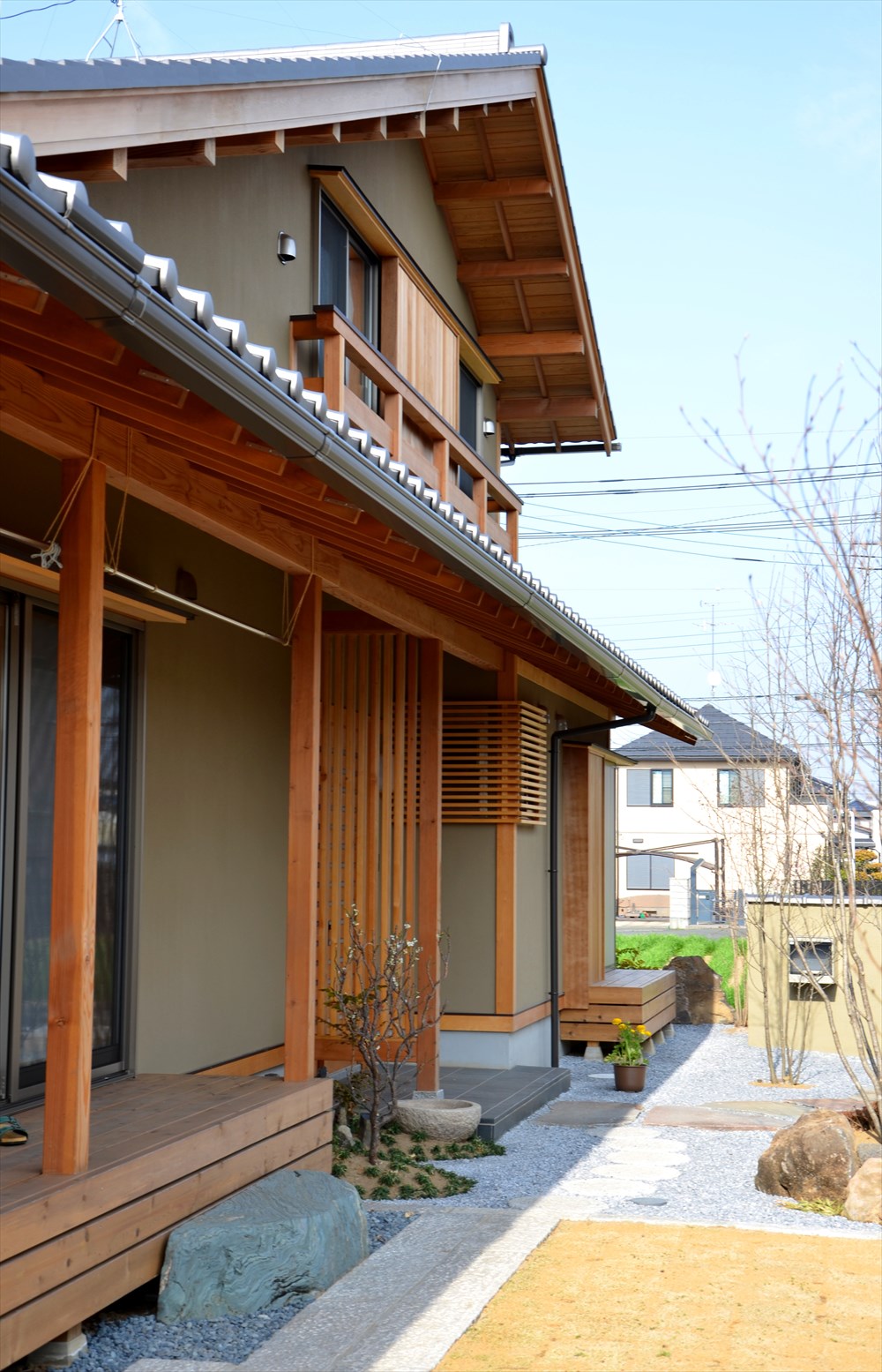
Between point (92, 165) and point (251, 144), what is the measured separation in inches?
65.2

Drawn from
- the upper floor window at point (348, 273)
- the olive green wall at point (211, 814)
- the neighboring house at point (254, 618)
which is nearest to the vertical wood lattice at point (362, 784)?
the neighboring house at point (254, 618)

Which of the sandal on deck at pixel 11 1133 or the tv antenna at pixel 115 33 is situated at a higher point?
the tv antenna at pixel 115 33

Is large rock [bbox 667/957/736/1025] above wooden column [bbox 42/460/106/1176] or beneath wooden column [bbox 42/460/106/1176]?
beneath

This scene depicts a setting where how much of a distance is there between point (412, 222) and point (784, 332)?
493 centimetres

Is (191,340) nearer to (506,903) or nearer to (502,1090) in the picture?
(502,1090)

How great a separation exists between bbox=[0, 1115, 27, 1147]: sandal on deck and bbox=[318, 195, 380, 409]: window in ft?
17.4

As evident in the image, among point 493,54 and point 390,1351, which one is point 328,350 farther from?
point 390,1351

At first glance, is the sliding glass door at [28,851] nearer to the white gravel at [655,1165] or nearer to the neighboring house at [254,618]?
the neighboring house at [254,618]

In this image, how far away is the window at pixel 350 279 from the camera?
9.15 m

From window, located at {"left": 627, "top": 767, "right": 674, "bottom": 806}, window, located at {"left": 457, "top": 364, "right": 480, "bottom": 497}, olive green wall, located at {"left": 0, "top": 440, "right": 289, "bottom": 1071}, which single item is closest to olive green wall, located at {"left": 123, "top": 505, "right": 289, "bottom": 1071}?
olive green wall, located at {"left": 0, "top": 440, "right": 289, "bottom": 1071}

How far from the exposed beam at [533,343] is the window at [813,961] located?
559 centimetres

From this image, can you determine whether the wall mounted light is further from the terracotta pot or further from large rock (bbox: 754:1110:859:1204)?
the terracotta pot

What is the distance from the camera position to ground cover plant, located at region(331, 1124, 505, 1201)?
22.2ft

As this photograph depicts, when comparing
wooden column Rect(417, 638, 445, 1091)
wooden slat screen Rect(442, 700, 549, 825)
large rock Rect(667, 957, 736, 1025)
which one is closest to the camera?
wooden column Rect(417, 638, 445, 1091)
